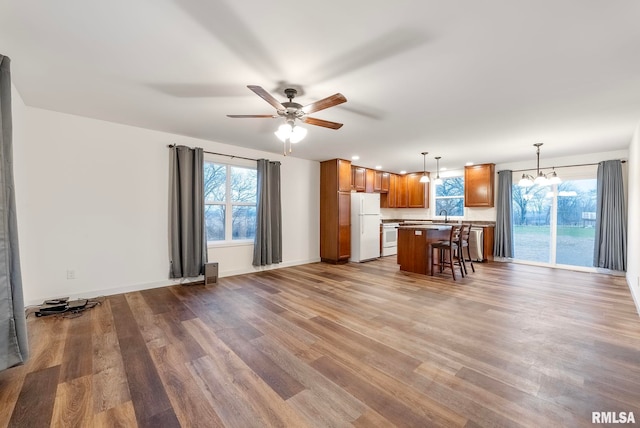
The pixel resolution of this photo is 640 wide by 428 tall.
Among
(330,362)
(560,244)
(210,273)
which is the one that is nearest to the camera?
(330,362)

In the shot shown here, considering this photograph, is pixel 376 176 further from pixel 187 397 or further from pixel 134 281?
pixel 187 397

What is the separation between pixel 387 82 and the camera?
2.46 metres

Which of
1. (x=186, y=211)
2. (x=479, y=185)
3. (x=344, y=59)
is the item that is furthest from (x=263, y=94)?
(x=479, y=185)

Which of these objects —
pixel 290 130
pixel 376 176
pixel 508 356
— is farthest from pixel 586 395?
pixel 376 176

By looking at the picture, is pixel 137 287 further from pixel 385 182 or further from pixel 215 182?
pixel 385 182

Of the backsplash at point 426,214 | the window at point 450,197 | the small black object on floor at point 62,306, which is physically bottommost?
the small black object on floor at point 62,306

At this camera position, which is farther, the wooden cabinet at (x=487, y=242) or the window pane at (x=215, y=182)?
the wooden cabinet at (x=487, y=242)

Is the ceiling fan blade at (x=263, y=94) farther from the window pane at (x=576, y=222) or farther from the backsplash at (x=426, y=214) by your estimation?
the window pane at (x=576, y=222)

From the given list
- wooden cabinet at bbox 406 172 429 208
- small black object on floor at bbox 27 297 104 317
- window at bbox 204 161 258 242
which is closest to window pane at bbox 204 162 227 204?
window at bbox 204 161 258 242

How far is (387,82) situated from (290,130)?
1.01 metres

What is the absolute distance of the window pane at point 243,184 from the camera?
499cm

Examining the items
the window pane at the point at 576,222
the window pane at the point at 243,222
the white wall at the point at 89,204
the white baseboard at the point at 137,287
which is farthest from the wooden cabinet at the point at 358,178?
the window pane at the point at 576,222

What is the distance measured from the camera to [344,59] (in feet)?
6.95

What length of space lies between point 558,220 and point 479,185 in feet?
5.48
